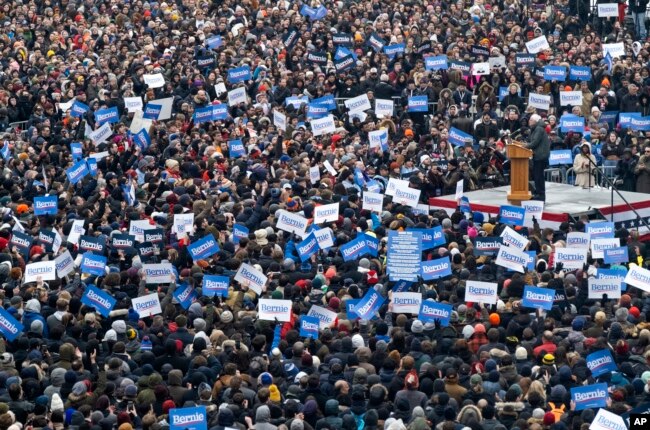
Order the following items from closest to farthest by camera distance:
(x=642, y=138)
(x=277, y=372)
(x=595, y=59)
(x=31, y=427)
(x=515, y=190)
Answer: (x=31, y=427), (x=277, y=372), (x=515, y=190), (x=642, y=138), (x=595, y=59)

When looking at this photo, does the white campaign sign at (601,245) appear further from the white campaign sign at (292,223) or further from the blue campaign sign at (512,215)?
the white campaign sign at (292,223)

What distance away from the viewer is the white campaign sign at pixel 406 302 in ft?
83.7

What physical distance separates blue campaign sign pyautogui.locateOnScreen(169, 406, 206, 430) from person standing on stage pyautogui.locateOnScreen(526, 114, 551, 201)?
495 inches

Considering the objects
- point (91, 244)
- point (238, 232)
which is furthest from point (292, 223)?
point (91, 244)

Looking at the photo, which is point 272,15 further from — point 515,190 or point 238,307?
point 238,307

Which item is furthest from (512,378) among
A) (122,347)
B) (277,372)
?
(122,347)

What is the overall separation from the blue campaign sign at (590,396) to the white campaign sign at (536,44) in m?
19.5

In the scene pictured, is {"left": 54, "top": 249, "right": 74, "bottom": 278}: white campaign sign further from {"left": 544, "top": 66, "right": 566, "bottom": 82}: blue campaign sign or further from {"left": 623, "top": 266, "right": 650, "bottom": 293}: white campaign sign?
{"left": 544, "top": 66, "right": 566, "bottom": 82}: blue campaign sign

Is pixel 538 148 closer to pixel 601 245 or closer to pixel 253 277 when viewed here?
pixel 601 245

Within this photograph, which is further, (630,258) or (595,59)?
(595,59)

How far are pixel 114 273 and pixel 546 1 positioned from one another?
20611 mm

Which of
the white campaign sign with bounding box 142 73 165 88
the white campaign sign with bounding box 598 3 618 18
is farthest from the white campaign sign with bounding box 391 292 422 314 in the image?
the white campaign sign with bounding box 598 3 618 18

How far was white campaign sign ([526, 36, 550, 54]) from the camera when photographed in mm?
40156

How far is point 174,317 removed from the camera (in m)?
26.0
